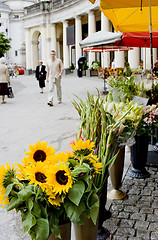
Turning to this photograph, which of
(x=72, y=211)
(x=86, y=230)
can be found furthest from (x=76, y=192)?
(x=86, y=230)

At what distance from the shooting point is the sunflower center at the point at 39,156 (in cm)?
196

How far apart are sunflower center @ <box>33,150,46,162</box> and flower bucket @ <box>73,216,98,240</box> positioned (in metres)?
0.48

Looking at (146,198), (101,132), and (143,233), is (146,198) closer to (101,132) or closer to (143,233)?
(143,233)

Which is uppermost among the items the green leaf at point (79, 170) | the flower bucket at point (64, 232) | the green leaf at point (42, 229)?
the green leaf at point (79, 170)

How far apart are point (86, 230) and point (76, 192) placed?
0.46m

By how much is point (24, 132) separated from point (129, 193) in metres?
4.21

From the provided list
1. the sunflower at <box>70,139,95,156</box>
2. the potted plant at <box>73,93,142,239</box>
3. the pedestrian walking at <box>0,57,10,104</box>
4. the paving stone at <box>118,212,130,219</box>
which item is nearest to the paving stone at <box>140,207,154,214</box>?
the paving stone at <box>118,212,130,219</box>

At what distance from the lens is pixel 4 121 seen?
9.28m

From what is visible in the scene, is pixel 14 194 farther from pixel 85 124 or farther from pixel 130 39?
pixel 130 39

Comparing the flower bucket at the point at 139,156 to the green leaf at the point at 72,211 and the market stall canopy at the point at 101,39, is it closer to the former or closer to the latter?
the green leaf at the point at 72,211

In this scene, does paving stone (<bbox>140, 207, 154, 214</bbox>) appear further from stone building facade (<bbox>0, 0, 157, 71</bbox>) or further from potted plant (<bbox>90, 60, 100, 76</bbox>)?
potted plant (<bbox>90, 60, 100, 76</bbox>)

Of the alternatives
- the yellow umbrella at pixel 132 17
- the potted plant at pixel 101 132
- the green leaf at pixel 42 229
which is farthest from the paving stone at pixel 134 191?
the yellow umbrella at pixel 132 17

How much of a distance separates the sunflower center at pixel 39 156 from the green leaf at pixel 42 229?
358 millimetres

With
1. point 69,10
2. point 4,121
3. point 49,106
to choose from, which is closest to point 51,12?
point 69,10
